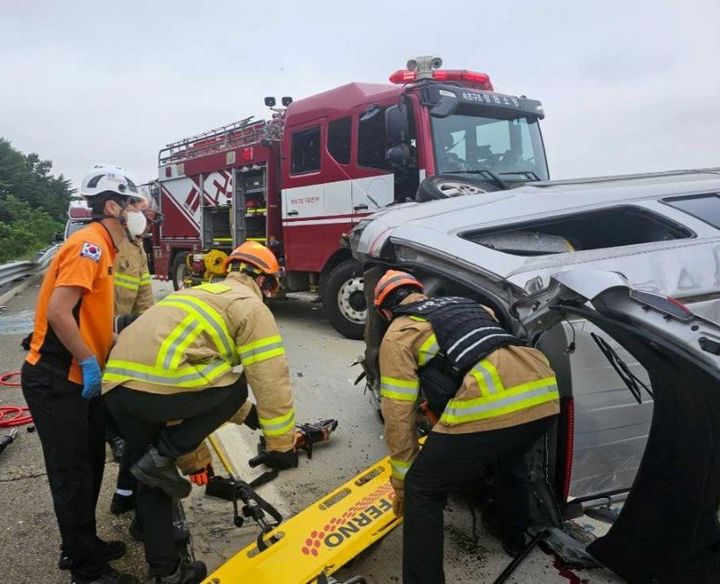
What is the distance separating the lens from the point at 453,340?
6.46 feet

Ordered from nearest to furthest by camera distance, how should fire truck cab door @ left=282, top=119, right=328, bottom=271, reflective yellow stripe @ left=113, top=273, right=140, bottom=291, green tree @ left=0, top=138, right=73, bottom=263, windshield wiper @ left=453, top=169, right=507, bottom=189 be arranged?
reflective yellow stripe @ left=113, top=273, right=140, bottom=291 < windshield wiper @ left=453, top=169, right=507, bottom=189 < fire truck cab door @ left=282, top=119, right=328, bottom=271 < green tree @ left=0, top=138, right=73, bottom=263

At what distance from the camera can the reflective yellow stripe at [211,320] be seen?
199 cm

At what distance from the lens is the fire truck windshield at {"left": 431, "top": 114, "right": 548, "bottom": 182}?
517 centimetres

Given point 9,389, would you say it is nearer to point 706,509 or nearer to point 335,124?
point 335,124

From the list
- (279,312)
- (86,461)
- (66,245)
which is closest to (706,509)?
(86,461)

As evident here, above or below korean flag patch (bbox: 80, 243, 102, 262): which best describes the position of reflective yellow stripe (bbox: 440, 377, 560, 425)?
below

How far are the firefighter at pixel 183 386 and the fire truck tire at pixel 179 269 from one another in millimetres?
8078

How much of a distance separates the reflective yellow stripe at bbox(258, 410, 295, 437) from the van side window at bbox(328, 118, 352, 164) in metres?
4.50

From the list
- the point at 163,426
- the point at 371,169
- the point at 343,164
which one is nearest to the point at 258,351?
the point at 163,426

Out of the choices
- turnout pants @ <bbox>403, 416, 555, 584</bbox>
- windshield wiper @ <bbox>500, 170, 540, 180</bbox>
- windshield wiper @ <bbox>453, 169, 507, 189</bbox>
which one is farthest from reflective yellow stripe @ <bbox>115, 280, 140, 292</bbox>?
windshield wiper @ <bbox>500, 170, 540, 180</bbox>

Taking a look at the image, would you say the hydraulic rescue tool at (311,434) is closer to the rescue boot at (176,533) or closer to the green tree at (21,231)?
the rescue boot at (176,533)

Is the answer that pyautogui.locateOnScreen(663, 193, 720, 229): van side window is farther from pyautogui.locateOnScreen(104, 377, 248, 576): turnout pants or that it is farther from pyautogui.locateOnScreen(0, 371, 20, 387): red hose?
pyautogui.locateOnScreen(0, 371, 20, 387): red hose

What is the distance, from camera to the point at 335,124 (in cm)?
625

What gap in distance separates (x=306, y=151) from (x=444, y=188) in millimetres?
3227
